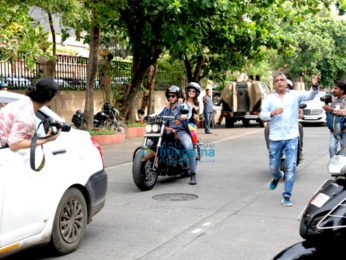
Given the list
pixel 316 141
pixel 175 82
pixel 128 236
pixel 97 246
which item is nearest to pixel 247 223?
pixel 128 236

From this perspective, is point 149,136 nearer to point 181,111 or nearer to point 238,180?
point 181,111

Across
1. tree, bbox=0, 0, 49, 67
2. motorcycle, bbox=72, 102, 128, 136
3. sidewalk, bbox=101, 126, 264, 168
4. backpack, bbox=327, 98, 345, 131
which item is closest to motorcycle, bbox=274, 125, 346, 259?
backpack, bbox=327, 98, 345, 131

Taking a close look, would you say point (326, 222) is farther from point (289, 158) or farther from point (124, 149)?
point (124, 149)

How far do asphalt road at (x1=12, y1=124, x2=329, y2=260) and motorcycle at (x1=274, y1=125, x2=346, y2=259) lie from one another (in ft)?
6.35

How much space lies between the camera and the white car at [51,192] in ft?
13.7

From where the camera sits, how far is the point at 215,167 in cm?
1091

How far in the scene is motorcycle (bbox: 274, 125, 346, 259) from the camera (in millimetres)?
2861

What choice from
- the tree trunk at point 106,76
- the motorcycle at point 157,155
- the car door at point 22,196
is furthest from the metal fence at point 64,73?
the car door at point 22,196

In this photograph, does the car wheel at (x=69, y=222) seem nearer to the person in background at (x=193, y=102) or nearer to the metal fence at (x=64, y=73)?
the person in background at (x=193, y=102)

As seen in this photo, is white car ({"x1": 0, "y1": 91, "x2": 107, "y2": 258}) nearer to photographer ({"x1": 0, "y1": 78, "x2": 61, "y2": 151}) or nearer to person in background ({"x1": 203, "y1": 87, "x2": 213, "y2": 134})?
photographer ({"x1": 0, "y1": 78, "x2": 61, "y2": 151})

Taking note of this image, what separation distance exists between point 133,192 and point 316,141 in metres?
9.42

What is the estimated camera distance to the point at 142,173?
8.12m

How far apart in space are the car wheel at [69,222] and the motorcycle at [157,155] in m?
2.89

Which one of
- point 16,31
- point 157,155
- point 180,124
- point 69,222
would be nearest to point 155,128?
point 157,155
